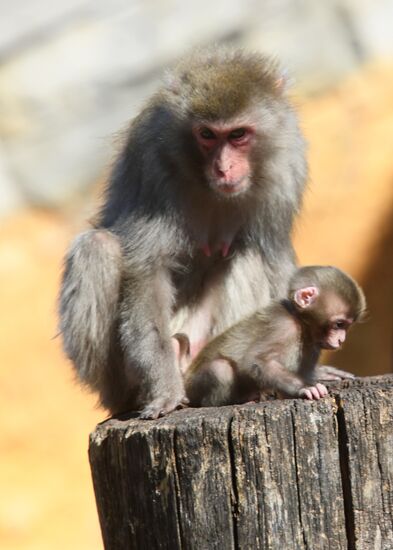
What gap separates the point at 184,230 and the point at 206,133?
517 millimetres

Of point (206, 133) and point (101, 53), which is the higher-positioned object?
point (101, 53)

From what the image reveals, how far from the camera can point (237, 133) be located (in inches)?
244

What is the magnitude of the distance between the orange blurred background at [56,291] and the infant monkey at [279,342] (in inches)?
193

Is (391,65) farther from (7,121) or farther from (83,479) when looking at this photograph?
(83,479)

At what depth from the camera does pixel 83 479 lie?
1102 centimetres

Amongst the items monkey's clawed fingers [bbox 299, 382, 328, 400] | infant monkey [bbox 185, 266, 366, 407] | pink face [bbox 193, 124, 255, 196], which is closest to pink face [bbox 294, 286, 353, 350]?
infant monkey [bbox 185, 266, 366, 407]

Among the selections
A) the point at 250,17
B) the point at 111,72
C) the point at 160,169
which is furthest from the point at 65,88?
the point at 160,169

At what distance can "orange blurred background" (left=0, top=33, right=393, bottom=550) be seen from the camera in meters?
11.0

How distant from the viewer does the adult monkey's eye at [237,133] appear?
243 inches

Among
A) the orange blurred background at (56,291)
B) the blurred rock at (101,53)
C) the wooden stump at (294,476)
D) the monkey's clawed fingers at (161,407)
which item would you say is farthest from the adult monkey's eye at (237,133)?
the blurred rock at (101,53)

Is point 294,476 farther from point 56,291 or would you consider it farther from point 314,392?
point 56,291

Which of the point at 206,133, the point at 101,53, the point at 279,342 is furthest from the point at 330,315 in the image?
the point at 101,53

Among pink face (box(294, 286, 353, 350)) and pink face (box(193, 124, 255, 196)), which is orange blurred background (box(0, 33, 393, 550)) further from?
pink face (box(294, 286, 353, 350))

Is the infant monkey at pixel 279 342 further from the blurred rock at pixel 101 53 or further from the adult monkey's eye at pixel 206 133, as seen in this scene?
the blurred rock at pixel 101 53
